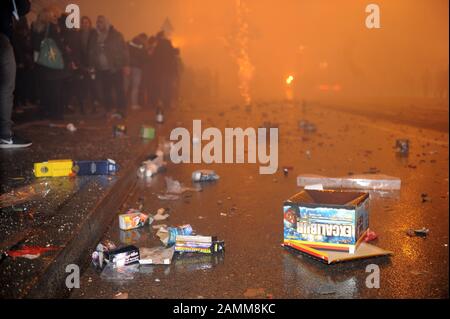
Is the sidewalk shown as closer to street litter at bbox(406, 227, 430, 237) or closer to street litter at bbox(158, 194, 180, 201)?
street litter at bbox(158, 194, 180, 201)

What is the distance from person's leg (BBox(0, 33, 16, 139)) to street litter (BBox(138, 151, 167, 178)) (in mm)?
1582

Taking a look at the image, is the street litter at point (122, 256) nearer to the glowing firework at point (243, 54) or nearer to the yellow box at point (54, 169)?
the yellow box at point (54, 169)

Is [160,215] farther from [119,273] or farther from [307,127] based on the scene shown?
[307,127]

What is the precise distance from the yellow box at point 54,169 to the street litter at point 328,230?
Result: 2332mm

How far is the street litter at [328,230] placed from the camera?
318 cm

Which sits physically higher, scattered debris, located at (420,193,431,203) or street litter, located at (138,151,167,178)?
street litter, located at (138,151,167,178)

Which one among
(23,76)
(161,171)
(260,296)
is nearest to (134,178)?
(161,171)

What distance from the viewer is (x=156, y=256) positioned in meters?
3.21

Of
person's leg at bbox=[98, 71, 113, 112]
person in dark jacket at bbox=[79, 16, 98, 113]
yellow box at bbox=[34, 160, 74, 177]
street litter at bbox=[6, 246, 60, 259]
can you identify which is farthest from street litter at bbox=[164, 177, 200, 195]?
person's leg at bbox=[98, 71, 113, 112]

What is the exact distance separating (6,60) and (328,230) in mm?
4136

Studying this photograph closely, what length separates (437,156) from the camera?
7.62 m

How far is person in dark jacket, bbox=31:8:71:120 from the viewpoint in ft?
30.8

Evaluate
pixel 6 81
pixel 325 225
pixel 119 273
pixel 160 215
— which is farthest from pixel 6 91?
pixel 325 225

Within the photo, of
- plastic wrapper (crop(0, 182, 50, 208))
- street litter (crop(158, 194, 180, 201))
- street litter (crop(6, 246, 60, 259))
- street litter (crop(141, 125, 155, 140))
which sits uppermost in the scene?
street litter (crop(141, 125, 155, 140))
